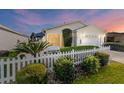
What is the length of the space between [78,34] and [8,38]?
163cm

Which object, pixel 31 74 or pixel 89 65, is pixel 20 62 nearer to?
pixel 31 74

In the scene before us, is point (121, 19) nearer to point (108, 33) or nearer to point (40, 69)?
point (108, 33)

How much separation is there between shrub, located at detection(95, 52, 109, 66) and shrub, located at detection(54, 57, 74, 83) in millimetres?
811

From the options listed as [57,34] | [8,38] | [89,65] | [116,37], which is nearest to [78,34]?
[57,34]

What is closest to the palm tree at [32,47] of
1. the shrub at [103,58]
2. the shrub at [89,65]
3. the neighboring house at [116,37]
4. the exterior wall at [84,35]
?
the exterior wall at [84,35]

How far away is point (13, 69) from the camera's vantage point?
5.27m

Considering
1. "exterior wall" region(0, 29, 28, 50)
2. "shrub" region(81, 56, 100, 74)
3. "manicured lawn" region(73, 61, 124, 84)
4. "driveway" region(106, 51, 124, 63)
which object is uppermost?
"exterior wall" region(0, 29, 28, 50)

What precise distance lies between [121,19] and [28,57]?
2.34 meters

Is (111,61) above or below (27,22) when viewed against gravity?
below

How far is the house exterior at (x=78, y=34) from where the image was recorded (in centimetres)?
550

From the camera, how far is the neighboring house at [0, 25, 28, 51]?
5.20 meters

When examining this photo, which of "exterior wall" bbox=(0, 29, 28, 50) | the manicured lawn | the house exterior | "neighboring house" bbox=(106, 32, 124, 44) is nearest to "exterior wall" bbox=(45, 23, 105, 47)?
the house exterior

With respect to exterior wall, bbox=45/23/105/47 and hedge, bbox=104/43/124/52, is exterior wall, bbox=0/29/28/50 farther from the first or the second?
hedge, bbox=104/43/124/52
